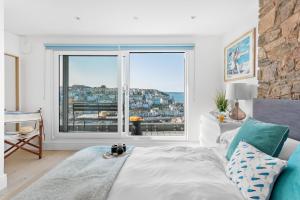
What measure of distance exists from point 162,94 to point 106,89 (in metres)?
1.16

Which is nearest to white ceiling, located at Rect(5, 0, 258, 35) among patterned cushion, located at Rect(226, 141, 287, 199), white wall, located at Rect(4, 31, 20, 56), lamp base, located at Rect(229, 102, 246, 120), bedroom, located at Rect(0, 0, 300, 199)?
bedroom, located at Rect(0, 0, 300, 199)

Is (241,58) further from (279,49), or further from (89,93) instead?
(89,93)

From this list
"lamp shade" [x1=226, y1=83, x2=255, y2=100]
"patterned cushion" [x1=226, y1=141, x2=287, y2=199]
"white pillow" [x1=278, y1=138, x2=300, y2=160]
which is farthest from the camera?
"lamp shade" [x1=226, y1=83, x2=255, y2=100]

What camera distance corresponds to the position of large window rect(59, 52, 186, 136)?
4602mm

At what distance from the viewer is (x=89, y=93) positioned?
467cm

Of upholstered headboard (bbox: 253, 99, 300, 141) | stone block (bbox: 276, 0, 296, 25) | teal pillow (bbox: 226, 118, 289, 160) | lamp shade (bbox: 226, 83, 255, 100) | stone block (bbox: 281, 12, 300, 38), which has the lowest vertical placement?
teal pillow (bbox: 226, 118, 289, 160)

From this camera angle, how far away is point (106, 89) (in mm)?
4629

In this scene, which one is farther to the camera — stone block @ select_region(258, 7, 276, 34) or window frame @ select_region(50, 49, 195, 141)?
window frame @ select_region(50, 49, 195, 141)

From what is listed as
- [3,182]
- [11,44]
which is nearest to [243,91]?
[3,182]

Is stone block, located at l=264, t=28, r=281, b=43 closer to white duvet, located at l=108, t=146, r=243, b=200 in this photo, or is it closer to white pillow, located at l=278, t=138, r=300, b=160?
white pillow, located at l=278, t=138, r=300, b=160

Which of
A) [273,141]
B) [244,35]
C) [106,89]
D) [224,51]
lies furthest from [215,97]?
[273,141]

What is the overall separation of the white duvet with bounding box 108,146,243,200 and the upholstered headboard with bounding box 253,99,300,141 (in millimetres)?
637

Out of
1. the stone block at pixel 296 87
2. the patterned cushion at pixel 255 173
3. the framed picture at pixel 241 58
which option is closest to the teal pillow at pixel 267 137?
the patterned cushion at pixel 255 173

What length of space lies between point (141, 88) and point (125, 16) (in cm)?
164
